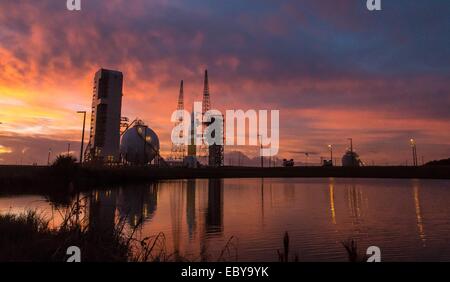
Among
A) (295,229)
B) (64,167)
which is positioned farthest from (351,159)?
(295,229)

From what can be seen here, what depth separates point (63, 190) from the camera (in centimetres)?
4706

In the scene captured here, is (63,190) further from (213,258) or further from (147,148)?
(147,148)

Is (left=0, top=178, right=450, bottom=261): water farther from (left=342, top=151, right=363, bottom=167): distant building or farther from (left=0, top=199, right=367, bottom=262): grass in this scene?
(left=342, top=151, right=363, bottom=167): distant building

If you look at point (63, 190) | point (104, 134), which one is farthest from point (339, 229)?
point (104, 134)

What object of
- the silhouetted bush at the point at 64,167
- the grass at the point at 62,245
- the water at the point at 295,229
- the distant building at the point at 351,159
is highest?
the distant building at the point at 351,159

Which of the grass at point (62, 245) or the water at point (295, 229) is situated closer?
the grass at point (62, 245)

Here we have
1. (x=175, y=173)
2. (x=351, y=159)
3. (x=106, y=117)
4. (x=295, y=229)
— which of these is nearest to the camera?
(x=295, y=229)

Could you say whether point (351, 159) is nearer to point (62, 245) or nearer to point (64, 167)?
point (64, 167)

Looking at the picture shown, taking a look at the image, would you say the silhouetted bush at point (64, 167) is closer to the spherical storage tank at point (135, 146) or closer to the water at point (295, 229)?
the water at point (295, 229)

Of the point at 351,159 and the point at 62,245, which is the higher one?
the point at 351,159

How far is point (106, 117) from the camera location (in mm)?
104125

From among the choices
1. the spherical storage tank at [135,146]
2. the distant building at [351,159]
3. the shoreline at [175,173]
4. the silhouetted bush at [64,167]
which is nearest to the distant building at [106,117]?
the shoreline at [175,173]

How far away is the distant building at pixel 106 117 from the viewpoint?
103438 millimetres
